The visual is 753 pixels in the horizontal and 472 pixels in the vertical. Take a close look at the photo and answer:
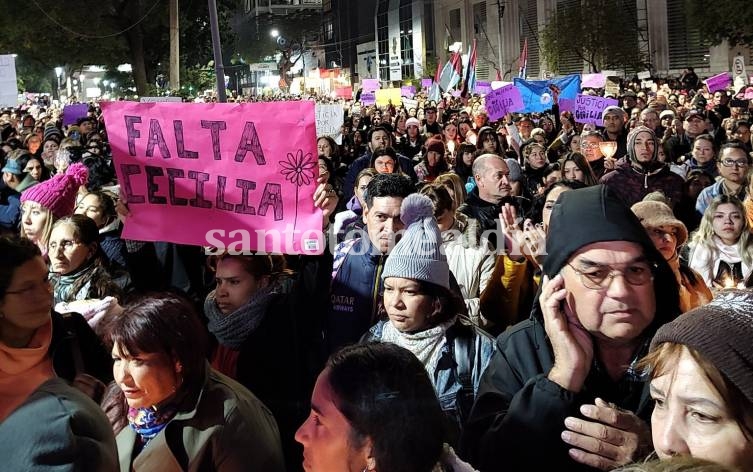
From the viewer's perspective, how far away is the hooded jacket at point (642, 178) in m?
7.41

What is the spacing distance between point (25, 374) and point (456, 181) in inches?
162

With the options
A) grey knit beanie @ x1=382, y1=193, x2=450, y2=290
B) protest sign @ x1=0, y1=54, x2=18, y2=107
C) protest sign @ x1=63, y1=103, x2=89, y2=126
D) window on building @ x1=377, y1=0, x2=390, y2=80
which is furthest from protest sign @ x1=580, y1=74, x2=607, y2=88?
window on building @ x1=377, y1=0, x2=390, y2=80

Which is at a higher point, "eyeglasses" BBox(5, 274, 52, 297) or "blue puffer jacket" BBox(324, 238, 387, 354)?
"eyeglasses" BBox(5, 274, 52, 297)

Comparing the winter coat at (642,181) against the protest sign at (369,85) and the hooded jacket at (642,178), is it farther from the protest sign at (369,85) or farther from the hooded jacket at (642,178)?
the protest sign at (369,85)

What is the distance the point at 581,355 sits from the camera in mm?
2262

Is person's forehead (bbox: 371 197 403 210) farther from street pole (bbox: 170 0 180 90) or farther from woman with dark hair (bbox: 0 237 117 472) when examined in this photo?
street pole (bbox: 170 0 180 90)

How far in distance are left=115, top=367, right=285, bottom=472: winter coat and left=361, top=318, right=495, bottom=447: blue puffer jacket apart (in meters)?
0.68

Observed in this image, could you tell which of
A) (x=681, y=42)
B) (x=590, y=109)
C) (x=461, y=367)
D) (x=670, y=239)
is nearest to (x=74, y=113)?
(x=590, y=109)

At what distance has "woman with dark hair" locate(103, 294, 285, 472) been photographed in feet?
8.20

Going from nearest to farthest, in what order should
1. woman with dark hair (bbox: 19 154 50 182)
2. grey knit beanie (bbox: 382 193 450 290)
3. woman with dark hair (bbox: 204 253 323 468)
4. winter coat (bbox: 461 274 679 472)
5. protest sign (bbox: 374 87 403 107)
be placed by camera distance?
winter coat (bbox: 461 274 679 472), grey knit beanie (bbox: 382 193 450 290), woman with dark hair (bbox: 204 253 323 468), woman with dark hair (bbox: 19 154 50 182), protest sign (bbox: 374 87 403 107)

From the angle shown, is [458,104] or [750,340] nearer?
[750,340]

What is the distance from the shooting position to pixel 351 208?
7.04 m

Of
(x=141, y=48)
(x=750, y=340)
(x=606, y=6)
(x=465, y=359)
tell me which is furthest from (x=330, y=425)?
(x=606, y=6)

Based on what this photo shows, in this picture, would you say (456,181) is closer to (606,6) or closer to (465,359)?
(465,359)
